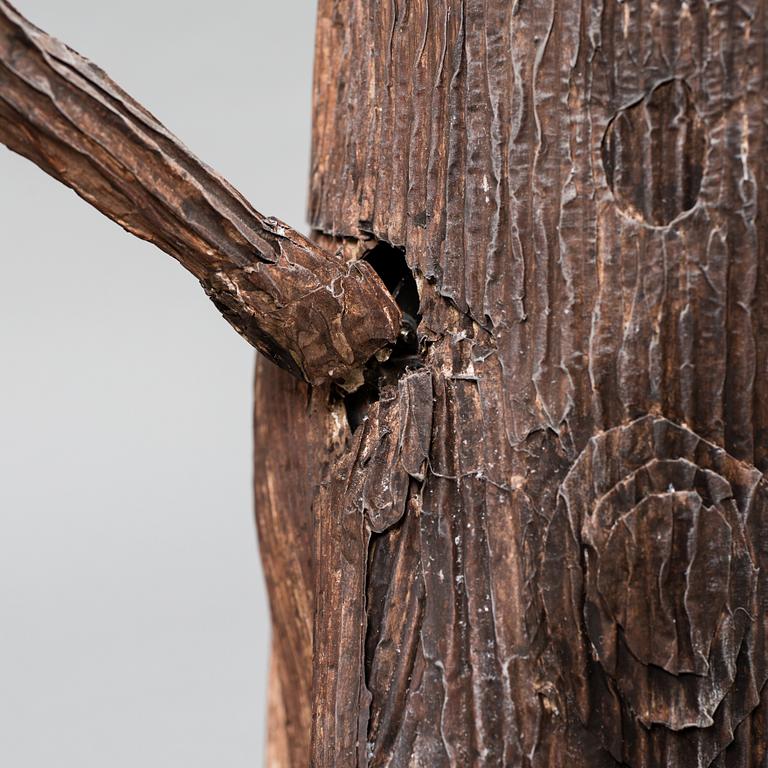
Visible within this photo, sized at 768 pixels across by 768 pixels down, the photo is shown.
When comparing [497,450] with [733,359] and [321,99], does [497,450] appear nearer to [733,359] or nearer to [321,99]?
[733,359]

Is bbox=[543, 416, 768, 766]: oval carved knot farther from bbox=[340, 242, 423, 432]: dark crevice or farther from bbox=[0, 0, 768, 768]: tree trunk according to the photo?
bbox=[340, 242, 423, 432]: dark crevice

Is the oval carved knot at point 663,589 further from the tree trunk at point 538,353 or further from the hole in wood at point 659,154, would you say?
the hole in wood at point 659,154

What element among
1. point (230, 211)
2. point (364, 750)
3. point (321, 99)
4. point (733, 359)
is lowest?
point (364, 750)

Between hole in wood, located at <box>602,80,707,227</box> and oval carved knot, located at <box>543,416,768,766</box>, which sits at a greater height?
hole in wood, located at <box>602,80,707,227</box>

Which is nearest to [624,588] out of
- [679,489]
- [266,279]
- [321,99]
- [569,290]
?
[679,489]

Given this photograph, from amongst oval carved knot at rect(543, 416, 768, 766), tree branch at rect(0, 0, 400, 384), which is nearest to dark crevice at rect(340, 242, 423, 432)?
tree branch at rect(0, 0, 400, 384)

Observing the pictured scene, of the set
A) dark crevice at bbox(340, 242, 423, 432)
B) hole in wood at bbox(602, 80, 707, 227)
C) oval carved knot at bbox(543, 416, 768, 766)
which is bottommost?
oval carved knot at bbox(543, 416, 768, 766)

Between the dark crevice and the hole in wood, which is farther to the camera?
the dark crevice
